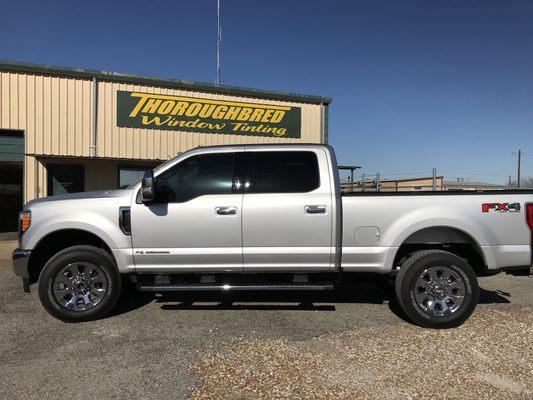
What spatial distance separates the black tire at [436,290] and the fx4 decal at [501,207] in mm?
642

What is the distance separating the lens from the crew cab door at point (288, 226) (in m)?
4.66

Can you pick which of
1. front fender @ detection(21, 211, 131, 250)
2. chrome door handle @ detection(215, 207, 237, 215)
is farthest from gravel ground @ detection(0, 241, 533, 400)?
chrome door handle @ detection(215, 207, 237, 215)

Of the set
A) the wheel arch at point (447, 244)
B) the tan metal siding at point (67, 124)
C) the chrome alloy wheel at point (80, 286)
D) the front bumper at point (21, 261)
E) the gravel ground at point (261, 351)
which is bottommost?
the gravel ground at point (261, 351)

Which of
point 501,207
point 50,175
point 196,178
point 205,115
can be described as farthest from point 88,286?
point 205,115

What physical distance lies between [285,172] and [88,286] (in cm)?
265

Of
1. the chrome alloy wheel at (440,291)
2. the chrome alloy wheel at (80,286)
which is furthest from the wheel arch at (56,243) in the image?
the chrome alloy wheel at (440,291)

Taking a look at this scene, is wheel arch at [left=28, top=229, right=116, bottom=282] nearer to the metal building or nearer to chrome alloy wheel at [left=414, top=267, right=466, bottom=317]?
chrome alloy wheel at [left=414, top=267, right=466, bottom=317]

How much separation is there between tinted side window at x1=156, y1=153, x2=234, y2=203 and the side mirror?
0.15 meters

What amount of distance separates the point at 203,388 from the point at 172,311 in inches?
82.1

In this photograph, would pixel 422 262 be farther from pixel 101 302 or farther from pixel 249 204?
pixel 101 302

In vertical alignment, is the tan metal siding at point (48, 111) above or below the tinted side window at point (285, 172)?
above

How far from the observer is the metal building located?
10.8 meters

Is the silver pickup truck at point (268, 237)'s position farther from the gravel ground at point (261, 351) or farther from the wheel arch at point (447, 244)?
the gravel ground at point (261, 351)

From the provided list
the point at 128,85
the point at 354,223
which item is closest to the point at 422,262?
the point at 354,223
